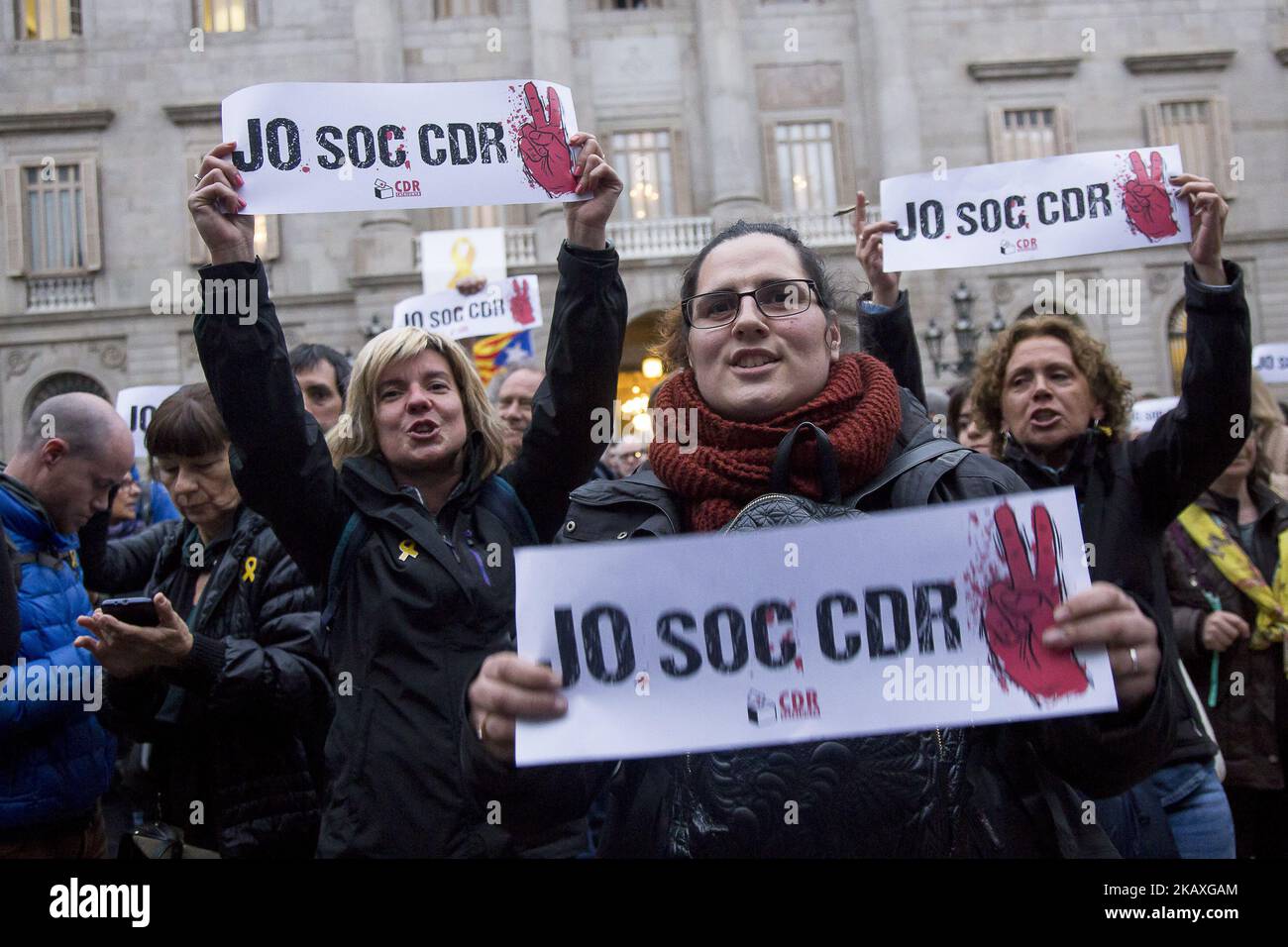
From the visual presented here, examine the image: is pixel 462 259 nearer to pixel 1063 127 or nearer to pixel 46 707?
pixel 46 707

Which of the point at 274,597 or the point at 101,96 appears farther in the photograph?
the point at 101,96

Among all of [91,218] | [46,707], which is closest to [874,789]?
[46,707]

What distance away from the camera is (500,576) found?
2709 mm

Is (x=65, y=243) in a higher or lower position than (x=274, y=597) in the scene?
higher

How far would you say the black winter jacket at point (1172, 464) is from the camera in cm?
273

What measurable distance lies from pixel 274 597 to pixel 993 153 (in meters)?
19.9

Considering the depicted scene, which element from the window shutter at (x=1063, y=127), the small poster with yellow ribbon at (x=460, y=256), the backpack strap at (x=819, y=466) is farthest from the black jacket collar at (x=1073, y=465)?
the window shutter at (x=1063, y=127)

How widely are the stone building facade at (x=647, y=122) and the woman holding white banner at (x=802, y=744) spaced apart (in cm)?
1778

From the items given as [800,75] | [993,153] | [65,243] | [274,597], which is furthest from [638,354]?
[274,597]

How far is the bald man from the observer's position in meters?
2.98

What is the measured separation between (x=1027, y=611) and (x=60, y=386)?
2176 centimetres

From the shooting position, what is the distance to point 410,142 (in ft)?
9.33

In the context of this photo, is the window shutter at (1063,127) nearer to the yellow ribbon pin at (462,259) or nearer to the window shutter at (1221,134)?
the window shutter at (1221,134)

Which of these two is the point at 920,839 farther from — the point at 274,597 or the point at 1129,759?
the point at 274,597
